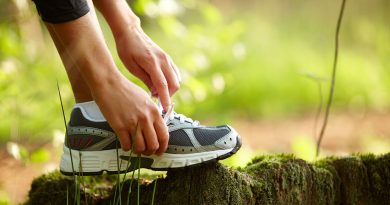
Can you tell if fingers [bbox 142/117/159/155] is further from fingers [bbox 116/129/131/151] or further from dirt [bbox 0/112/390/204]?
dirt [bbox 0/112/390/204]

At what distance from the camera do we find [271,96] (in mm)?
6230

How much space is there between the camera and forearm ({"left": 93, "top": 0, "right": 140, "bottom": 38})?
200 cm

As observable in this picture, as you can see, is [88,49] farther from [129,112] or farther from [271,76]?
[271,76]

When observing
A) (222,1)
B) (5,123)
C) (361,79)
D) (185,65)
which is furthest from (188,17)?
(185,65)

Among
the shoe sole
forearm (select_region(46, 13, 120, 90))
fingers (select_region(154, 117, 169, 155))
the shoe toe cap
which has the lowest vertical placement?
the shoe sole

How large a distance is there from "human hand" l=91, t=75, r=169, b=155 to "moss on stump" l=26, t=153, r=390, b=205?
193mm

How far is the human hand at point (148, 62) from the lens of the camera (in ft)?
6.15

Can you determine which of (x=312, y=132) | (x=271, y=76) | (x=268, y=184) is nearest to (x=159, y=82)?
(x=268, y=184)

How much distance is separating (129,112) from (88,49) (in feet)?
0.64

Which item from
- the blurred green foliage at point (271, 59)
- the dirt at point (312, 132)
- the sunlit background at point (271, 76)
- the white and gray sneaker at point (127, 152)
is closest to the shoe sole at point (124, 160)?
the white and gray sneaker at point (127, 152)

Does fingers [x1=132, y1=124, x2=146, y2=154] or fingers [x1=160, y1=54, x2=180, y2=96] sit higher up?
fingers [x1=160, y1=54, x2=180, y2=96]

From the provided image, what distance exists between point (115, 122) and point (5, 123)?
384 cm

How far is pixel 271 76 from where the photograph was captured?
634cm

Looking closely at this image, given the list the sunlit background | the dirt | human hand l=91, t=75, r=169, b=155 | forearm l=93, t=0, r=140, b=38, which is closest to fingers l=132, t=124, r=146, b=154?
human hand l=91, t=75, r=169, b=155
